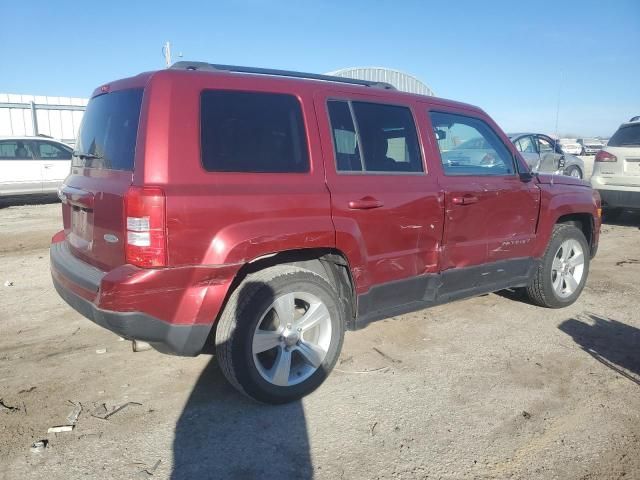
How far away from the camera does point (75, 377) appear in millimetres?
3389

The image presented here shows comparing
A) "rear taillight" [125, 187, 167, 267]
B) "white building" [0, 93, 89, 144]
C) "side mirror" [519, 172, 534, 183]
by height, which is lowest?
"rear taillight" [125, 187, 167, 267]

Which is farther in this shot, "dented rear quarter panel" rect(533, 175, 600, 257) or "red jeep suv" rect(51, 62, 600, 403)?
"dented rear quarter panel" rect(533, 175, 600, 257)

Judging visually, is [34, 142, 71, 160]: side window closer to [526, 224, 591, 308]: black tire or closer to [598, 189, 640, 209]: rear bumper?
[526, 224, 591, 308]: black tire

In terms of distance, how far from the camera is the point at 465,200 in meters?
3.85

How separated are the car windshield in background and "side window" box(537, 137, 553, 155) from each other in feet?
14.2

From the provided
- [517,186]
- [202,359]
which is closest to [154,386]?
[202,359]

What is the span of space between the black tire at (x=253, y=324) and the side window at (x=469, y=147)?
1533 millimetres

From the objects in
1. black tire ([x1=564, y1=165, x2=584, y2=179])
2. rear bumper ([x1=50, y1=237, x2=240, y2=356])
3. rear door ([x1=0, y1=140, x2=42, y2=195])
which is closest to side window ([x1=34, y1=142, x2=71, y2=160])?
rear door ([x1=0, y1=140, x2=42, y2=195])

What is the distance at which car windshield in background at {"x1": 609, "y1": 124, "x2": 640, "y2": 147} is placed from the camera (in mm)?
8492

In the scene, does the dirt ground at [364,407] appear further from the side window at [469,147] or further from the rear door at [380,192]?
the side window at [469,147]

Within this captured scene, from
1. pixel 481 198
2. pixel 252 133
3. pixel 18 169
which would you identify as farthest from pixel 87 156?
pixel 18 169

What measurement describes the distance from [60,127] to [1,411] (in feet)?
68.7

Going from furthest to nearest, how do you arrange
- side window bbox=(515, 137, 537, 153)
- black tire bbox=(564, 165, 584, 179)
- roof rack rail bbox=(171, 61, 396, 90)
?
black tire bbox=(564, 165, 584, 179)
side window bbox=(515, 137, 537, 153)
roof rack rail bbox=(171, 61, 396, 90)

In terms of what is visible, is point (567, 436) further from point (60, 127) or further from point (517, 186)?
point (60, 127)
